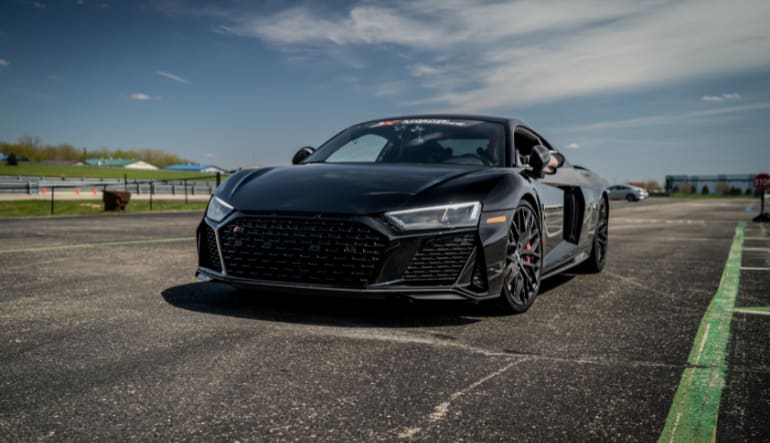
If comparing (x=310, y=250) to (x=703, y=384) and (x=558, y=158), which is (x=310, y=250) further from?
(x=558, y=158)

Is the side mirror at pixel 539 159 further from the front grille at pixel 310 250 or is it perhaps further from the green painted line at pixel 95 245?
the green painted line at pixel 95 245

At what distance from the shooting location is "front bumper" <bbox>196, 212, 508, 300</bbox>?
3.65m

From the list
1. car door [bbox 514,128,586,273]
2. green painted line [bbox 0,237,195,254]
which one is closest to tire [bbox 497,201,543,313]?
car door [bbox 514,128,586,273]

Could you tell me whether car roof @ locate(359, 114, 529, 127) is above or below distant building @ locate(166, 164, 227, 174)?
below

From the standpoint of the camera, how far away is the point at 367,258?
366 centimetres

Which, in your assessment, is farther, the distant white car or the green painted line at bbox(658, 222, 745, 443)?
the distant white car

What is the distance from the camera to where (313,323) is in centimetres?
382

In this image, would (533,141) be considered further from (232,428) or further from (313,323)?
(232,428)

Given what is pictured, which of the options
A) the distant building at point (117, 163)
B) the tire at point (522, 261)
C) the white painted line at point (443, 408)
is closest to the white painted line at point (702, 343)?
the white painted line at point (443, 408)

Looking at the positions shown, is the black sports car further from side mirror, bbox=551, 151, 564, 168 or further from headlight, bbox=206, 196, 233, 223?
Answer: side mirror, bbox=551, 151, 564, 168

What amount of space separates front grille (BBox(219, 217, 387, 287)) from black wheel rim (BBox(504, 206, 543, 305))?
954 mm

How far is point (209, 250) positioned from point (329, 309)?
0.86 m

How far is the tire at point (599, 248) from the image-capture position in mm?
6395

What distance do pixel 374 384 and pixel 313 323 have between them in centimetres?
120
